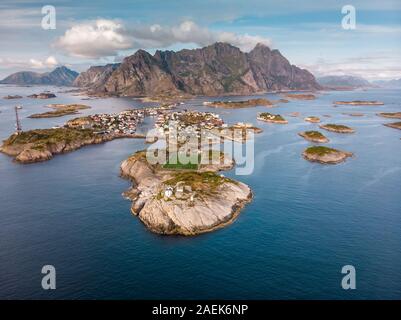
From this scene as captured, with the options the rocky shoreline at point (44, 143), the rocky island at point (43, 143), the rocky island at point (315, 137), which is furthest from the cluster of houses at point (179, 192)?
the rocky island at point (315, 137)

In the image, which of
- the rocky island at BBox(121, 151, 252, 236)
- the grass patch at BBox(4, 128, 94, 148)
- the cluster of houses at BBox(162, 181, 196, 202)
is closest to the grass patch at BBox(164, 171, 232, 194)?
the rocky island at BBox(121, 151, 252, 236)

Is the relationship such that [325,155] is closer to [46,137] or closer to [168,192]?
[168,192]

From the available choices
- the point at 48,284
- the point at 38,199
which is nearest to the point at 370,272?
the point at 48,284

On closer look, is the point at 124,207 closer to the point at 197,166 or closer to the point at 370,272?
the point at 197,166

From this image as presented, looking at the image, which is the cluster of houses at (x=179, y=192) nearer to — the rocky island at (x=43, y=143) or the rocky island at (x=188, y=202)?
the rocky island at (x=188, y=202)

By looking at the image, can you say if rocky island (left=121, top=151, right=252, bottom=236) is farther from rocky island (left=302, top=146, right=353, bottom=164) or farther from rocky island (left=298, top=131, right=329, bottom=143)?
rocky island (left=298, top=131, right=329, bottom=143)
